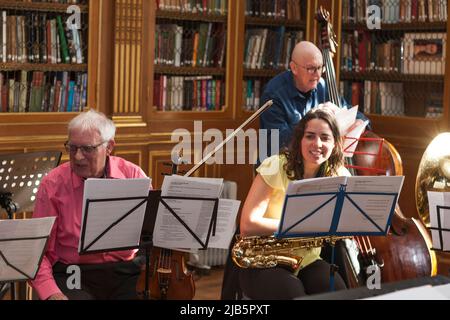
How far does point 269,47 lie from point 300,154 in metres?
2.76

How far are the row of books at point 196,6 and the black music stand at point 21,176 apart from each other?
2208 millimetres

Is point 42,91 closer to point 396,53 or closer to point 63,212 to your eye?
point 63,212

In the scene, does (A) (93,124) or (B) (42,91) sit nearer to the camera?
(A) (93,124)

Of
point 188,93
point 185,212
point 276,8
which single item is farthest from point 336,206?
point 276,8

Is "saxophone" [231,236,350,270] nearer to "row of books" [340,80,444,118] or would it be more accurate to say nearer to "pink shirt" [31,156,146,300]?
"pink shirt" [31,156,146,300]

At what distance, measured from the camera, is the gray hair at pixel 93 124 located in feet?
10.8

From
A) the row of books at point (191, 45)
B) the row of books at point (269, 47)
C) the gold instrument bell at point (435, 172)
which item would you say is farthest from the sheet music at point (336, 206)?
the row of books at point (269, 47)

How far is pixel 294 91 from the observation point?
4.50m
